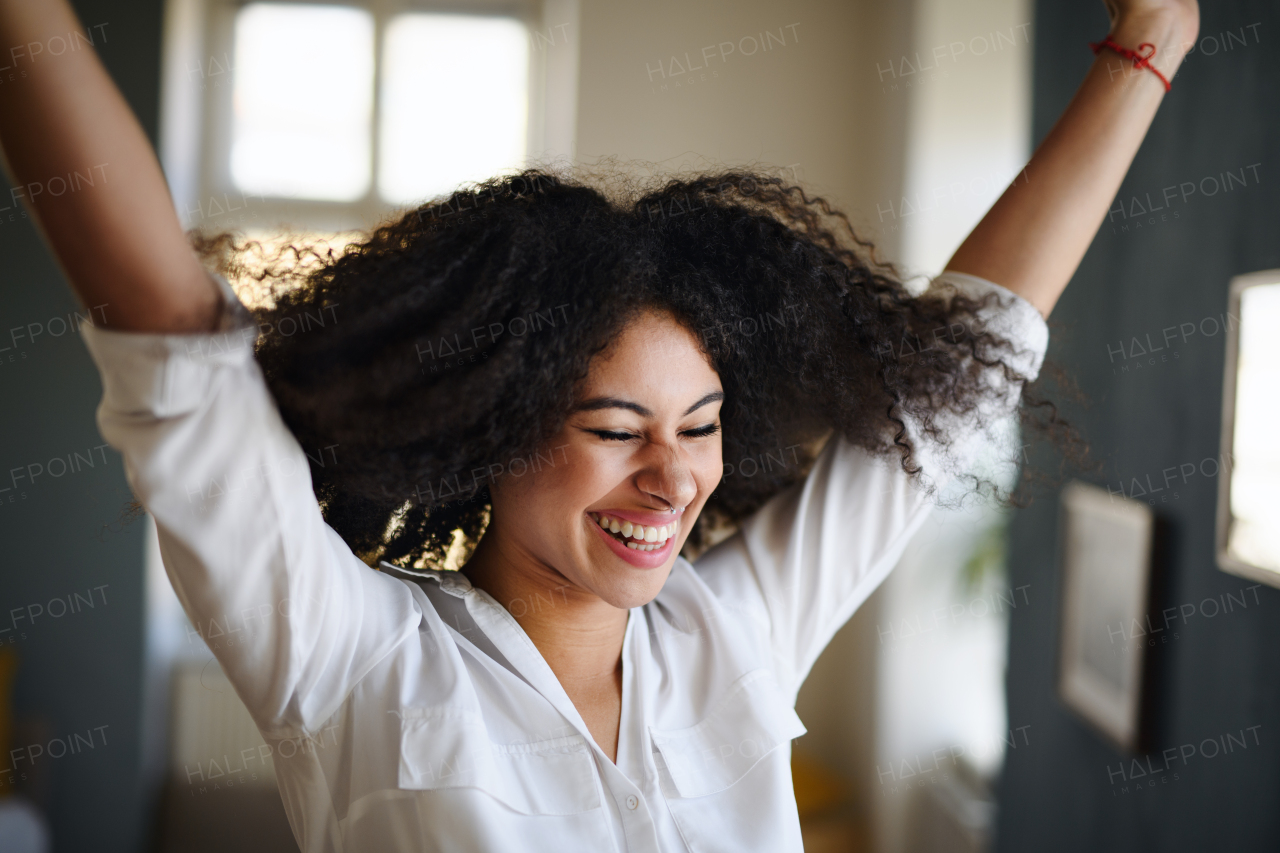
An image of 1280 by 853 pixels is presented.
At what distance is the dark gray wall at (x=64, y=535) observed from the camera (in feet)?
10.2

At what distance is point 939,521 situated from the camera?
311 centimetres

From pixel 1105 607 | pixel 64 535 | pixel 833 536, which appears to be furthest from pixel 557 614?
pixel 64 535

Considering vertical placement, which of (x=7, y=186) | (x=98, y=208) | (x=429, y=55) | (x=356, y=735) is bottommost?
(x=356, y=735)

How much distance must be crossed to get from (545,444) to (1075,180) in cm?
69

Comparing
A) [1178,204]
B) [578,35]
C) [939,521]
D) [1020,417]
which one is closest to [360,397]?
[1020,417]

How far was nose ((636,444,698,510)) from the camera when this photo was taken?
2.83 feet

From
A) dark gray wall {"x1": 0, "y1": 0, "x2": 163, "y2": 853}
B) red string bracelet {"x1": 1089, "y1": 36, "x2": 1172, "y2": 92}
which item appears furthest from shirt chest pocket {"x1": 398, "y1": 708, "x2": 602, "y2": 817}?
dark gray wall {"x1": 0, "y1": 0, "x2": 163, "y2": 853}

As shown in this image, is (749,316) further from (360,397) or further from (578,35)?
(578,35)

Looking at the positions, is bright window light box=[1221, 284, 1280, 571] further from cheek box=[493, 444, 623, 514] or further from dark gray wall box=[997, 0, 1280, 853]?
cheek box=[493, 444, 623, 514]

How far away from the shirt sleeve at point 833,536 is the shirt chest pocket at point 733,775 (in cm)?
13

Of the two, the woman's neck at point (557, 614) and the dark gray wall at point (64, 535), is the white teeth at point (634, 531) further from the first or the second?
the dark gray wall at point (64, 535)

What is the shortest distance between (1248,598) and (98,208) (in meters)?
1.70

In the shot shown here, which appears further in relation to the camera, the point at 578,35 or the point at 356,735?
the point at 578,35

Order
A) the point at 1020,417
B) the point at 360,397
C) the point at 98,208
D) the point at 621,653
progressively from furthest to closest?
the point at 1020,417, the point at 621,653, the point at 360,397, the point at 98,208
